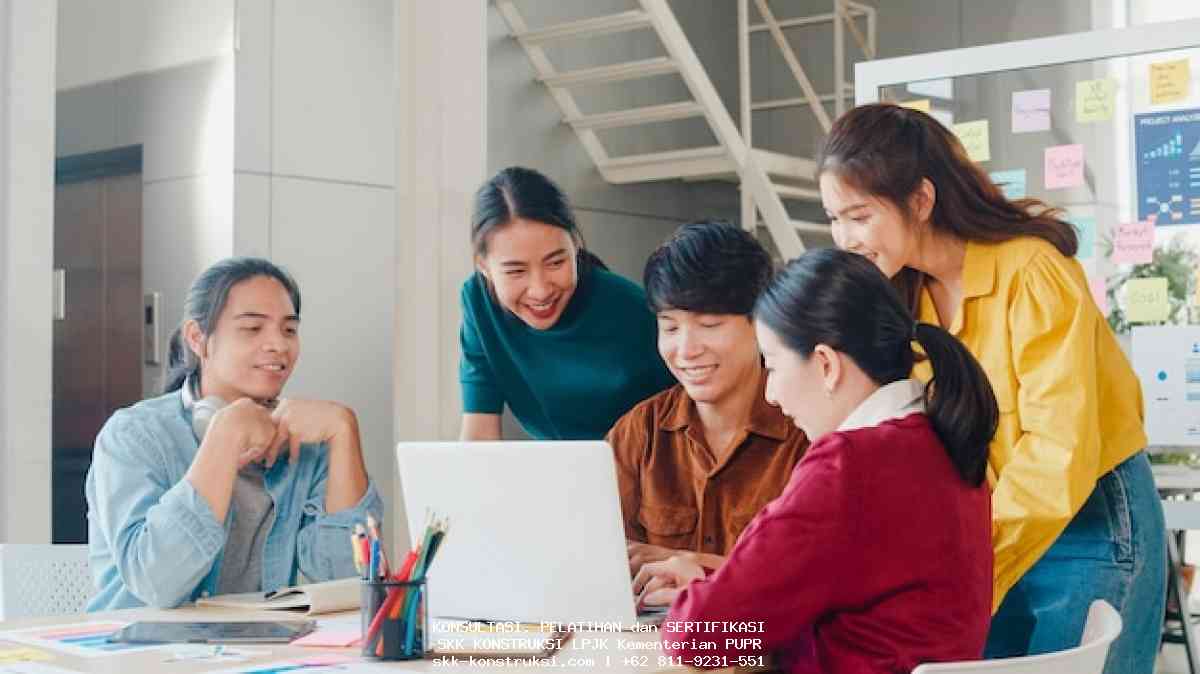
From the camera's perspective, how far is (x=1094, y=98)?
10.9 feet

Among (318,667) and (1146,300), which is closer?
(318,667)

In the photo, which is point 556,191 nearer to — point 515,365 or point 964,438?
point 515,365

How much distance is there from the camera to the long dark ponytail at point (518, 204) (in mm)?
2428

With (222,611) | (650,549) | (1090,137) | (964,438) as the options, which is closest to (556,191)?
(650,549)

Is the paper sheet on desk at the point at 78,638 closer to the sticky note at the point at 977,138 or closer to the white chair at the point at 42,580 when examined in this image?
the white chair at the point at 42,580

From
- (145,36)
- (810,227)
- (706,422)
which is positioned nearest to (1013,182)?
(706,422)

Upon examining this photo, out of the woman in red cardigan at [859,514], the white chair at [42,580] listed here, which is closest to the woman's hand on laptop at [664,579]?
the woman in red cardigan at [859,514]

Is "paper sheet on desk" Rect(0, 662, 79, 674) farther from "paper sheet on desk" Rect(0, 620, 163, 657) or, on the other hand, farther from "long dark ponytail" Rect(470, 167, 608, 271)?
"long dark ponytail" Rect(470, 167, 608, 271)

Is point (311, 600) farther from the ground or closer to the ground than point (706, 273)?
closer to the ground

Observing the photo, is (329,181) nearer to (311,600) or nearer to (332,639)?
(311,600)

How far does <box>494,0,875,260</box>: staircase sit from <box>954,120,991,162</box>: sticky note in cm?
210

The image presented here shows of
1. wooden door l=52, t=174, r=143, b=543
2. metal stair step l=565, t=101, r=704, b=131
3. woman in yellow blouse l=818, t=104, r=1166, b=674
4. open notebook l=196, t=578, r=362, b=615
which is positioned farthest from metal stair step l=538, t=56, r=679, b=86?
open notebook l=196, t=578, r=362, b=615

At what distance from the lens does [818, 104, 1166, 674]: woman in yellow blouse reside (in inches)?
73.5

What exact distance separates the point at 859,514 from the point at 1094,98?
2.11m
